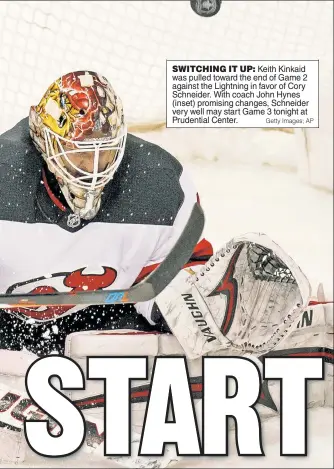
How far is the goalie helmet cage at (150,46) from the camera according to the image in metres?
1.80

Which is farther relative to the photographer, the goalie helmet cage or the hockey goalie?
the goalie helmet cage

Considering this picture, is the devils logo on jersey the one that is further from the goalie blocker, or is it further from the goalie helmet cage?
the goalie helmet cage

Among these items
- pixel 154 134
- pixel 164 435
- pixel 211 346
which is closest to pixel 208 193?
pixel 154 134

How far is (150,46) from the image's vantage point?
6.08 ft

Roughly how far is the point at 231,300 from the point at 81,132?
1.54 feet

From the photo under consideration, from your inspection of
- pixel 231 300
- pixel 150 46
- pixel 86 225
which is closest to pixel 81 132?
pixel 86 225

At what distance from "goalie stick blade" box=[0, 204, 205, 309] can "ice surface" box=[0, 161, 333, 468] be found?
0.30ft

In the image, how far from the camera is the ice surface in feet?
5.50

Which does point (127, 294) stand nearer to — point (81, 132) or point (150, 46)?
point (81, 132)

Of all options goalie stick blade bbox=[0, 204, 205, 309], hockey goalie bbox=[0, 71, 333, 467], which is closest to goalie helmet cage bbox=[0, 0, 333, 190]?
hockey goalie bbox=[0, 71, 333, 467]

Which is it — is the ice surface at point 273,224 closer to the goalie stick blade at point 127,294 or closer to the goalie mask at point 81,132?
the goalie stick blade at point 127,294

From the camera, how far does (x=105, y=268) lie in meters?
1.79

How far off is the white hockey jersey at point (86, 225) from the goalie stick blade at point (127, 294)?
0.20 feet

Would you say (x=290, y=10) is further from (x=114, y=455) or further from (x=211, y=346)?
(x=114, y=455)
